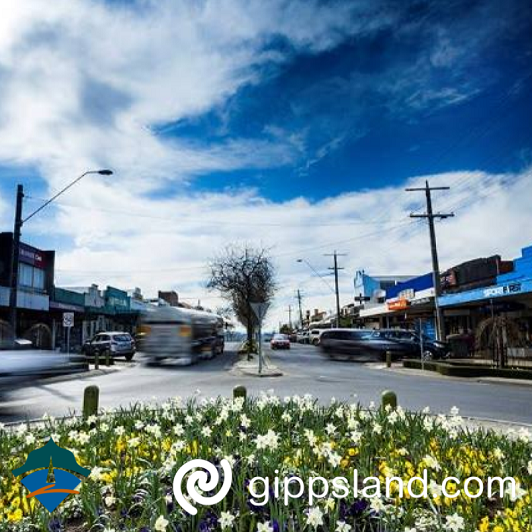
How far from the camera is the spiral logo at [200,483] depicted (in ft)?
11.5

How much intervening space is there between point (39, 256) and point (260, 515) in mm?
40311

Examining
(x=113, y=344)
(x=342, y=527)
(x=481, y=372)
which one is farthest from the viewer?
(x=113, y=344)

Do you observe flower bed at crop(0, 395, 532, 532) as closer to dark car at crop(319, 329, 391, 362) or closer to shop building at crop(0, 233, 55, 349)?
dark car at crop(319, 329, 391, 362)

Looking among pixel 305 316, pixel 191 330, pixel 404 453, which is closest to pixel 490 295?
pixel 191 330

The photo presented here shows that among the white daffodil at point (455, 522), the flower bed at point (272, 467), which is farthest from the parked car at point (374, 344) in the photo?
the white daffodil at point (455, 522)

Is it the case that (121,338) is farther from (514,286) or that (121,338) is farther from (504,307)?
(504,307)

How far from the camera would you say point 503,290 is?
88.6ft

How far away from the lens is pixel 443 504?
3.79 metres

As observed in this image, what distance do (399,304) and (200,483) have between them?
4300 centimetres

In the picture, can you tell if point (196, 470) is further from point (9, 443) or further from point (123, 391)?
point (123, 391)

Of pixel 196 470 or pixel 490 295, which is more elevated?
pixel 490 295

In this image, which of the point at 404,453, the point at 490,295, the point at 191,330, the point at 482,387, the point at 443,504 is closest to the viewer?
the point at 443,504

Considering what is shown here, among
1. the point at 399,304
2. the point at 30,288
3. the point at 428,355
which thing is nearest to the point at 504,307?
the point at 428,355

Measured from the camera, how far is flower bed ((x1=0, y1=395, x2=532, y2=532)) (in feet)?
11.1
